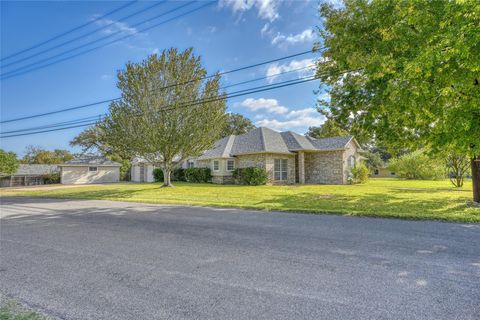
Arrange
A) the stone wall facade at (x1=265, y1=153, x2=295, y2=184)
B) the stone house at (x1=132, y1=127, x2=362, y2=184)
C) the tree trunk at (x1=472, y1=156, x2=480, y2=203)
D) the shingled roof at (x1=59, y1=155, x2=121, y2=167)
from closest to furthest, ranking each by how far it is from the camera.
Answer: the tree trunk at (x1=472, y1=156, x2=480, y2=203) → the stone wall facade at (x1=265, y1=153, x2=295, y2=184) → the stone house at (x1=132, y1=127, x2=362, y2=184) → the shingled roof at (x1=59, y1=155, x2=121, y2=167)

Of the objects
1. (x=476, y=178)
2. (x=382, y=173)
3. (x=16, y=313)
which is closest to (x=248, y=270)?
(x=16, y=313)

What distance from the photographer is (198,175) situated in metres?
25.3

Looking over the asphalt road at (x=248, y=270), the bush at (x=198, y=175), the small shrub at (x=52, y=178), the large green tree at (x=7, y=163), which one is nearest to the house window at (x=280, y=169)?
the bush at (x=198, y=175)

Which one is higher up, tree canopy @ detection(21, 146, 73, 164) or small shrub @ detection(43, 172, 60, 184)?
tree canopy @ detection(21, 146, 73, 164)

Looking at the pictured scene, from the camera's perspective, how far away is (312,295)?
2943 mm

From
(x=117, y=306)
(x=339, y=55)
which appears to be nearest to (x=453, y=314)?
(x=117, y=306)

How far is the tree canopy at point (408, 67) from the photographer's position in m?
6.52

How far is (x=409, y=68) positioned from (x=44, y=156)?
58869mm

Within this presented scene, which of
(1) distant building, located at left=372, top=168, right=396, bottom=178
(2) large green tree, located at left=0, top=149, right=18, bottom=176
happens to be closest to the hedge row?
(2) large green tree, located at left=0, top=149, right=18, bottom=176

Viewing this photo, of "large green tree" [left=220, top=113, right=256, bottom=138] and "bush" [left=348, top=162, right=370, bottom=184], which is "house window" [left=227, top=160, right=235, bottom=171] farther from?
"large green tree" [left=220, top=113, right=256, bottom=138]

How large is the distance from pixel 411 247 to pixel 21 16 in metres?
18.3

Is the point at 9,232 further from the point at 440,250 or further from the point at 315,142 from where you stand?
the point at 315,142

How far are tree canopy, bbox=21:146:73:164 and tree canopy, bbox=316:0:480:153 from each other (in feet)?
169

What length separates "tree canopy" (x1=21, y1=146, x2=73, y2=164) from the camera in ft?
A: 157
